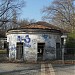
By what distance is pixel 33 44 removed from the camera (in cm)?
3269

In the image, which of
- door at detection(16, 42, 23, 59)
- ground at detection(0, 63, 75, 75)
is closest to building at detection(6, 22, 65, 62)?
door at detection(16, 42, 23, 59)

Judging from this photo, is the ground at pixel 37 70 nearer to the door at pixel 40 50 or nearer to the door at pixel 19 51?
the door at pixel 40 50

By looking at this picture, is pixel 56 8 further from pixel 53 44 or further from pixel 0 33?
pixel 53 44

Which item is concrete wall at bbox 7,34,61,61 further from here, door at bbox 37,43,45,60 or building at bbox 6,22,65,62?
door at bbox 37,43,45,60

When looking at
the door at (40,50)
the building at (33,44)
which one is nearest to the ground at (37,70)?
the building at (33,44)

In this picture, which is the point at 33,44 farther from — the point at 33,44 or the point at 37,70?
the point at 37,70

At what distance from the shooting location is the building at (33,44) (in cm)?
3262

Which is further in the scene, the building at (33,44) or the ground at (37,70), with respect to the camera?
the building at (33,44)

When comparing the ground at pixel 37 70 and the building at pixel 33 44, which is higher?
the building at pixel 33 44

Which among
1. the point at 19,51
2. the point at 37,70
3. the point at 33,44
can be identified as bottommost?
the point at 37,70

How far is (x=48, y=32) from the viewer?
108 feet

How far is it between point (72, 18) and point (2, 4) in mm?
21731

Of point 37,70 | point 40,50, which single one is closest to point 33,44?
point 40,50

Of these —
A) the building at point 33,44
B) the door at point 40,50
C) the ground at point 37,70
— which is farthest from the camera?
the door at point 40,50
